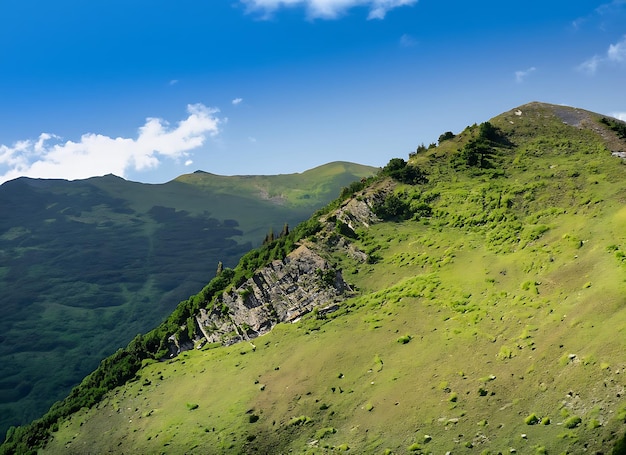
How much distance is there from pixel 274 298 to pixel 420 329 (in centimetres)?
2523

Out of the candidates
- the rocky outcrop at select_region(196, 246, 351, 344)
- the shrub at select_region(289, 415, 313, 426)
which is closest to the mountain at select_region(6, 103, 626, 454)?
the rocky outcrop at select_region(196, 246, 351, 344)

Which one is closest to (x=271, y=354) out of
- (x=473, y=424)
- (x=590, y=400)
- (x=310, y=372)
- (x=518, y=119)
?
(x=310, y=372)

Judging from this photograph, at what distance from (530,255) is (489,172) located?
2706cm

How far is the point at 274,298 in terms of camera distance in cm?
6962

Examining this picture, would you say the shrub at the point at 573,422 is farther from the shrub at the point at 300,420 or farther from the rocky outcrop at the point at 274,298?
the rocky outcrop at the point at 274,298

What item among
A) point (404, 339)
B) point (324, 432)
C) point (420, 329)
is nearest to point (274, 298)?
point (404, 339)

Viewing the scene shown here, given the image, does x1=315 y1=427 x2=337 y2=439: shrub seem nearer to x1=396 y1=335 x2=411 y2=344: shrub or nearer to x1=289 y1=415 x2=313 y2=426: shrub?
x1=289 y1=415 x2=313 y2=426: shrub

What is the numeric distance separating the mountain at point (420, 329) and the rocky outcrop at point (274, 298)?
0.27 meters

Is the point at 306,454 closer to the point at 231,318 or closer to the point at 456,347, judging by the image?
the point at 456,347

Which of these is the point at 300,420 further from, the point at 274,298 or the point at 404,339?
the point at 274,298

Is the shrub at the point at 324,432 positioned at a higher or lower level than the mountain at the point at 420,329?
lower

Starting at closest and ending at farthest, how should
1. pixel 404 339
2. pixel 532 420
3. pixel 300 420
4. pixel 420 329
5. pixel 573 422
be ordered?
pixel 573 422, pixel 532 420, pixel 300 420, pixel 404 339, pixel 420 329

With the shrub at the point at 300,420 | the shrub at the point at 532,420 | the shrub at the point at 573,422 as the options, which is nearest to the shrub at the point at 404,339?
the shrub at the point at 300,420

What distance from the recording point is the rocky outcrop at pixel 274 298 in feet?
218
